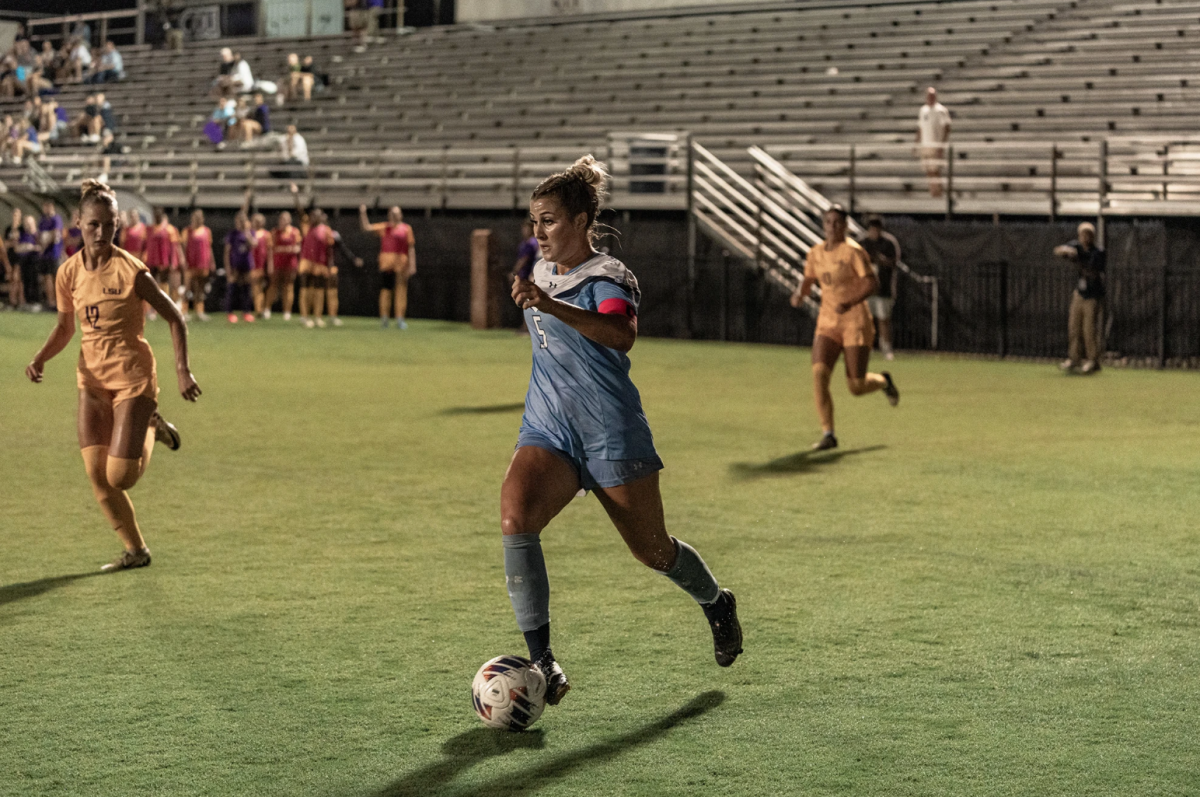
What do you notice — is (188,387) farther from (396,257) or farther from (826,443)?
(396,257)

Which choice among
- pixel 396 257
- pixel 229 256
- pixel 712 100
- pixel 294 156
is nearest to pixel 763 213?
pixel 712 100

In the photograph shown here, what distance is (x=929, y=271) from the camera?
23875 mm

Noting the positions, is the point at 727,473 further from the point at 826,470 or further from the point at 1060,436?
the point at 1060,436

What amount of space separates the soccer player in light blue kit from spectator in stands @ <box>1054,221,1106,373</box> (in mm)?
16335

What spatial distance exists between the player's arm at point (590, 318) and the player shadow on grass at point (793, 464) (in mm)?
6344

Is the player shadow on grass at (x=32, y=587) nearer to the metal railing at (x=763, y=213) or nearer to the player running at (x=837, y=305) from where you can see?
the player running at (x=837, y=305)

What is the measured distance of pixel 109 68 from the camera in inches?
1715

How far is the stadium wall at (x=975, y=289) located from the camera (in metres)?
21.8

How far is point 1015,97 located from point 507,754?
2401 cm

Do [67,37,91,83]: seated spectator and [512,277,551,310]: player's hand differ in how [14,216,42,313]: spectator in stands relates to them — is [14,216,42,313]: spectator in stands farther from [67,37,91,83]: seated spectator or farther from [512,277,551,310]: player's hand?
[512,277,551,310]: player's hand

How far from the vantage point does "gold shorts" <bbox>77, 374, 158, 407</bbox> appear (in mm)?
7594

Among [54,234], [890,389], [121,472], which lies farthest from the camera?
[54,234]

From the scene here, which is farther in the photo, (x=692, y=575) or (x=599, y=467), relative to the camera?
(x=692, y=575)

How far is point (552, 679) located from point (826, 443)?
25.3 ft
